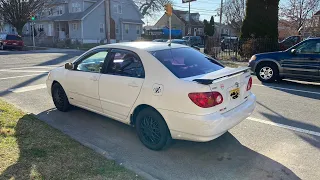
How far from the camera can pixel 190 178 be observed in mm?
3463

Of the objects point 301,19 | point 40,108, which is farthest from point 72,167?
point 301,19

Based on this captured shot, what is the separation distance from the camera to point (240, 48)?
56.0 ft

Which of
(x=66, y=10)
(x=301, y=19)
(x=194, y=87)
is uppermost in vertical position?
(x=66, y=10)

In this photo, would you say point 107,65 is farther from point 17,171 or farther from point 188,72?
point 17,171

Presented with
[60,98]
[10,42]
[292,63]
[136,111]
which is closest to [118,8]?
[10,42]

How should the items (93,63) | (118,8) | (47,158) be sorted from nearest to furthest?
1. (47,158)
2. (93,63)
3. (118,8)

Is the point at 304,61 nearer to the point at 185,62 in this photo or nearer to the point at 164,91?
the point at 185,62

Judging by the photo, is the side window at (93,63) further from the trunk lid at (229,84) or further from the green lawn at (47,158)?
the trunk lid at (229,84)

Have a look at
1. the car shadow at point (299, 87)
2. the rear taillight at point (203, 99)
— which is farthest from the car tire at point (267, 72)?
the rear taillight at point (203, 99)

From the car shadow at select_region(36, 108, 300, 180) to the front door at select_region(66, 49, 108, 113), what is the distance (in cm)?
53

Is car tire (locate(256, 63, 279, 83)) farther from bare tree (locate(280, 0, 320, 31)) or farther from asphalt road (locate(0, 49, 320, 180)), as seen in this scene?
bare tree (locate(280, 0, 320, 31))

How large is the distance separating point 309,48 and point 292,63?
0.67 m

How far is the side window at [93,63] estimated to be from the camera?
500 cm

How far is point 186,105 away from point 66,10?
140ft
